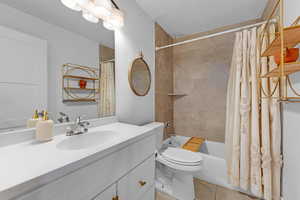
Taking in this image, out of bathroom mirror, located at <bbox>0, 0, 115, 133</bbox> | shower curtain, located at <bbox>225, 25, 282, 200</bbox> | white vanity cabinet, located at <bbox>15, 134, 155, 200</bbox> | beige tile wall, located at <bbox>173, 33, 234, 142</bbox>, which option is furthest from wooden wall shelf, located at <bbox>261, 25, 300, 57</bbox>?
bathroom mirror, located at <bbox>0, 0, 115, 133</bbox>

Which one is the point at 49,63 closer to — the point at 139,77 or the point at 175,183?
the point at 139,77

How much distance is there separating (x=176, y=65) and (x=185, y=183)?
6.12 feet

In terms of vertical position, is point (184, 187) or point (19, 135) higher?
point (19, 135)

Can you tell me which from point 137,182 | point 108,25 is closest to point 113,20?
point 108,25

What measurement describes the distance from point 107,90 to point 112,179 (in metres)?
0.75

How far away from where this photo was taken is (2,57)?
0.59 meters

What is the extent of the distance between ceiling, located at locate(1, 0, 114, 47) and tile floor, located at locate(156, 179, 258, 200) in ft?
5.78

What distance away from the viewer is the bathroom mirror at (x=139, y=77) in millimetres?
1269

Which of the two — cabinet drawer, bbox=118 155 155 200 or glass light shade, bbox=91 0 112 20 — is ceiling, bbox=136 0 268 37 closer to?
glass light shade, bbox=91 0 112 20

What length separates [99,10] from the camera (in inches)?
36.4

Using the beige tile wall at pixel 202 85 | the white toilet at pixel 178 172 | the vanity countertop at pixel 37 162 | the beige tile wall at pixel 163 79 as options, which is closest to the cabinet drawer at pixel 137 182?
the vanity countertop at pixel 37 162

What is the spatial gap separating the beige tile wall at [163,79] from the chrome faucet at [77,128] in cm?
103

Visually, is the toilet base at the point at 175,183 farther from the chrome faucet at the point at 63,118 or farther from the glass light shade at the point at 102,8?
the glass light shade at the point at 102,8

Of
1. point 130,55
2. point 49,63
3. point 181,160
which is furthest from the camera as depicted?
point 130,55
